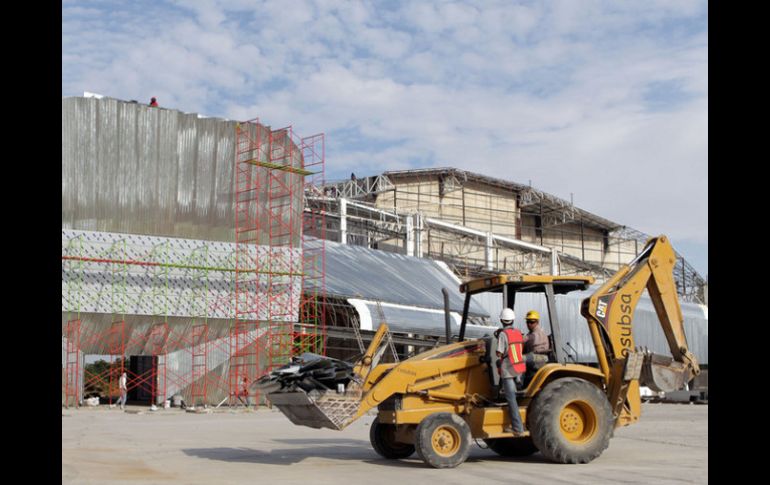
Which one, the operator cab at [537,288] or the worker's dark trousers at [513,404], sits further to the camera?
the operator cab at [537,288]

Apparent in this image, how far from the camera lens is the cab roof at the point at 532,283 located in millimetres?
12781

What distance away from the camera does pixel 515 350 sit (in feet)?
39.2

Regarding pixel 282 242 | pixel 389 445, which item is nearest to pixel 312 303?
pixel 282 242

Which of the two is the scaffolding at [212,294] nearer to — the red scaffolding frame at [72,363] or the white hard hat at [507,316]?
the red scaffolding frame at [72,363]

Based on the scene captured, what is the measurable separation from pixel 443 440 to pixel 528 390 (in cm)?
138

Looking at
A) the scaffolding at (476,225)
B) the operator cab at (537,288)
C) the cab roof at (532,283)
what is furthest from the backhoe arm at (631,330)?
the scaffolding at (476,225)

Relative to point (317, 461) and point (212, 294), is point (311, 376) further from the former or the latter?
point (212, 294)

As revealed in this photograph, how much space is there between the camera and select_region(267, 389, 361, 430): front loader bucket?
453 inches

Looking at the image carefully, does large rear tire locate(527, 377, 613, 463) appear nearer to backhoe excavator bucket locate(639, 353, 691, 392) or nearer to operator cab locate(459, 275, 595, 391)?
operator cab locate(459, 275, 595, 391)

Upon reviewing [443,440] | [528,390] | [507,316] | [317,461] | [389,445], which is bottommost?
[317,461]

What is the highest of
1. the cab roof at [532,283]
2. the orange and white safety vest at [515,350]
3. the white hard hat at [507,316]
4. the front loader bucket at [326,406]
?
the cab roof at [532,283]

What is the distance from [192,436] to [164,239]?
17.5 metres

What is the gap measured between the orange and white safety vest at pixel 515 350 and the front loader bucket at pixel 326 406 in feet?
6.94

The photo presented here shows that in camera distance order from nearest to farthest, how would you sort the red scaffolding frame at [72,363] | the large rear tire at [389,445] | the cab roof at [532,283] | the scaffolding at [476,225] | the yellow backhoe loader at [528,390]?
1. the yellow backhoe loader at [528,390]
2. the cab roof at [532,283]
3. the large rear tire at [389,445]
4. the red scaffolding frame at [72,363]
5. the scaffolding at [476,225]
